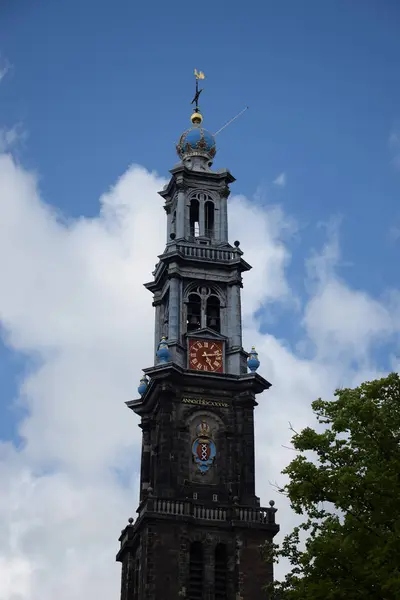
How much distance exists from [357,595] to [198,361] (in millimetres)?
49002

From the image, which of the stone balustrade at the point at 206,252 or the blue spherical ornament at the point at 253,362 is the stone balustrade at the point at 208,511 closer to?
the blue spherical ornament at the point at 253,362

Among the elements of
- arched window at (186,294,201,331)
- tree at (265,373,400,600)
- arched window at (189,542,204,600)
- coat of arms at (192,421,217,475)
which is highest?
arched window at (186,294,201,331)

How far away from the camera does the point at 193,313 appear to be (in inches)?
3442

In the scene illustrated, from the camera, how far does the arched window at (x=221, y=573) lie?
73.9m

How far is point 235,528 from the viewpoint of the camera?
7531 centimetres

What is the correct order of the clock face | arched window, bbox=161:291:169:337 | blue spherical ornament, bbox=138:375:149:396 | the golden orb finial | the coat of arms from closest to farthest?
the coat of arms
the clock face
blue spherical ornament, bbox=138:375:149:396
arched window, bbox=161:291:169:337
the golden orb finial

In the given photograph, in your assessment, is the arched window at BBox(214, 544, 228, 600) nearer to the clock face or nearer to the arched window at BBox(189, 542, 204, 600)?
the arched window at BBox(189, 542, 204, 600)

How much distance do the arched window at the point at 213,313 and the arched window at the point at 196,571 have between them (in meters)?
20.1

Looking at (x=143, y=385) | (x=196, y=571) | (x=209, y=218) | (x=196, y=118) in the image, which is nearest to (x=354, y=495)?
(x=196, y=571)

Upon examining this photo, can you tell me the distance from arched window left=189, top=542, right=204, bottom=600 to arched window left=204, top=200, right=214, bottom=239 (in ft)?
98.5

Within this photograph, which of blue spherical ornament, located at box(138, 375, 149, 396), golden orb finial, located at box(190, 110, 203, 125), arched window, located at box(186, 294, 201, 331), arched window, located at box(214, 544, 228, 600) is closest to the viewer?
arched window, located at box(214, 544, 228, 600)

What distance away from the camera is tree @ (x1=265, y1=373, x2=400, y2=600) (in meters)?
34.9

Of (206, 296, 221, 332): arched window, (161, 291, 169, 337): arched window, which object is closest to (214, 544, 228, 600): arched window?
(161, 291, 169, 337): arched window

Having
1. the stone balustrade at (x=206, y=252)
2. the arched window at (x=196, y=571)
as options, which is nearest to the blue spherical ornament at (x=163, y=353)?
the stone balustrade at (x=206, y=252)
